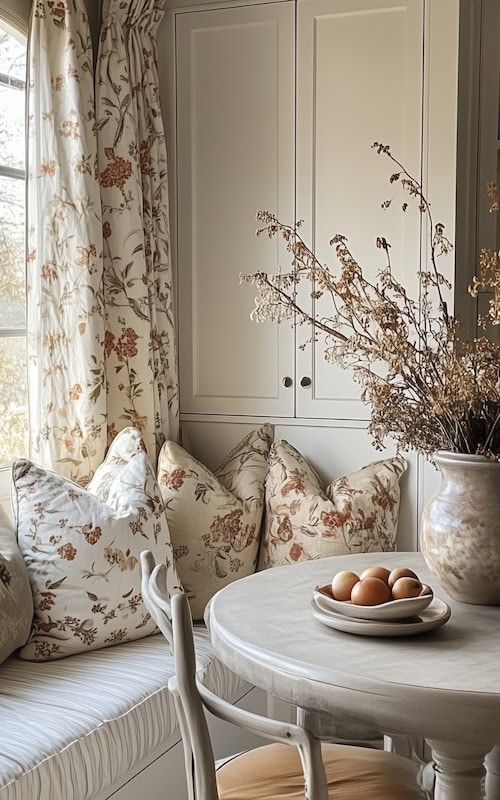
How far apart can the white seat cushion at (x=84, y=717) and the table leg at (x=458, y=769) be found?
746mm

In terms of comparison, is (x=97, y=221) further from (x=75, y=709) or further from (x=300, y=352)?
(x=75, y=709)

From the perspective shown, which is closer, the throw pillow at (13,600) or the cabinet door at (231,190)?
the throw pillow at (13,600)

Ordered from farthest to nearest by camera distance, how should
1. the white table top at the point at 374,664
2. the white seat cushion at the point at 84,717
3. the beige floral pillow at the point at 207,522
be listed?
the beige floral pillow at the point at 207,522 < the white seat cushion at the point at 84,717 < the white table top at the point at 374,664

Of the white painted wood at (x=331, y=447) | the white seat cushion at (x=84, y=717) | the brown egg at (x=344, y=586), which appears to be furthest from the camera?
the white painted wood at (x=331, y=447)

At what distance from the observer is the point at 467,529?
1654 millimetres

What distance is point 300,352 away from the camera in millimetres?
2982

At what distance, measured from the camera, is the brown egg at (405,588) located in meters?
1.55

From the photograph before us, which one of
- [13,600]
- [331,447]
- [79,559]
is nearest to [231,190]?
[331,447]

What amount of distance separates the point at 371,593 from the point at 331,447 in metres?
1.44

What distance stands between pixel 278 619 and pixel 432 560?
1.02ft

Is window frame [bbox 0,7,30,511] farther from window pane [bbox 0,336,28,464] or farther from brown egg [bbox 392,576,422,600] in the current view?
brown egg [bbox 392,576,422,600]

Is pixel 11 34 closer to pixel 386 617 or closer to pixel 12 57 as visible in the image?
pixel 12 57

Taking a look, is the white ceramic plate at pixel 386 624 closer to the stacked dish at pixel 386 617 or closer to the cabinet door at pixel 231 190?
the stacked dish at pixel 386 617

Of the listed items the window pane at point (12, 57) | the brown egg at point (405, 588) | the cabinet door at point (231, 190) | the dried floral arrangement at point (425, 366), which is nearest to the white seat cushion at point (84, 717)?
the brown egg at point (405, 588)
